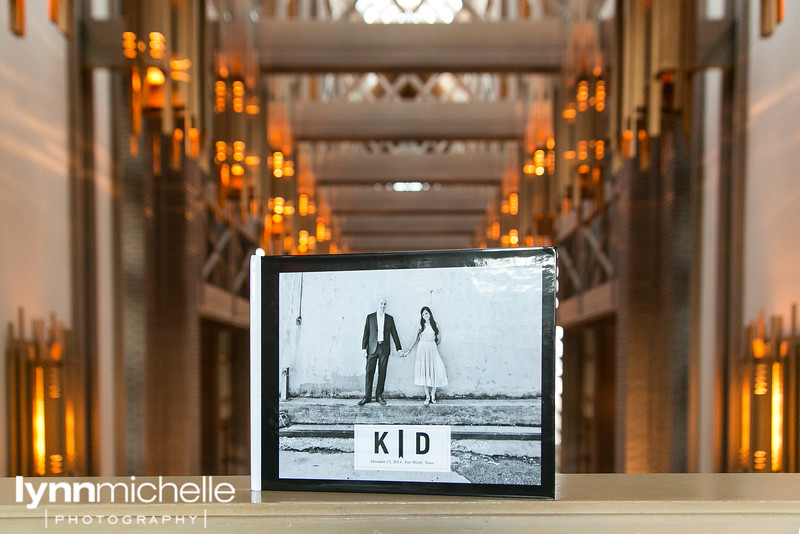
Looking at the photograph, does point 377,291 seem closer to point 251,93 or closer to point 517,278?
point 517,278

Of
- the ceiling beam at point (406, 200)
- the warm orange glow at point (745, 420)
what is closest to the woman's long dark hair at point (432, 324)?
the warm orange glow at point (745, 420)

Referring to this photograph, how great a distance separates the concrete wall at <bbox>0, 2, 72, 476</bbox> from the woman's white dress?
12.8ft

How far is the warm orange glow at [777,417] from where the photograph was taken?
14.9ft

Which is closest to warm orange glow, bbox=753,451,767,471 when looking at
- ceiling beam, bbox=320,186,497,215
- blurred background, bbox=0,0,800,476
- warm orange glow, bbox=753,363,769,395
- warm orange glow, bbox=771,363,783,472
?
blurred background, bbox=0,0,800,476

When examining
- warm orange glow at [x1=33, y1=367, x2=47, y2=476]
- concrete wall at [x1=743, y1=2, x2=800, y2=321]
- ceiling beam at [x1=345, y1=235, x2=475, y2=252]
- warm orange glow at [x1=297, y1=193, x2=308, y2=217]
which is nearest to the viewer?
warm orange glow at [x1=33, y1=367, x2=47, y2=476]

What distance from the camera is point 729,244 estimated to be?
5.89 metres

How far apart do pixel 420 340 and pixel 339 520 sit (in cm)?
28

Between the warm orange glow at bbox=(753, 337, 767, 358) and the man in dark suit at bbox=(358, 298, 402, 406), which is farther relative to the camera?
the warm orange glow at bbox=(753, 337, 767, 358)

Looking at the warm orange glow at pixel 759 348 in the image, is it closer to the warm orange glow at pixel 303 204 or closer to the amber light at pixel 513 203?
the amber light at pixel 513 203

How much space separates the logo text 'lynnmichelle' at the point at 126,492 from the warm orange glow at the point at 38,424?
3706mm

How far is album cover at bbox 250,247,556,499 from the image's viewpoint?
1.05 meters

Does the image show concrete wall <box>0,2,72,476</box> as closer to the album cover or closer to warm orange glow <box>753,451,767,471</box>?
the album cover

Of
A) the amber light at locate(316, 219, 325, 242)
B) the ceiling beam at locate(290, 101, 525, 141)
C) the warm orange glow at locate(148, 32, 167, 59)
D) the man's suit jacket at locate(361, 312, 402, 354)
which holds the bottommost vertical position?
the man's suit jacket at locate(361, 312, 402, 354)

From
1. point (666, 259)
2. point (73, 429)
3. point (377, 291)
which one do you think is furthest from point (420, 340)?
point (666, 259)
